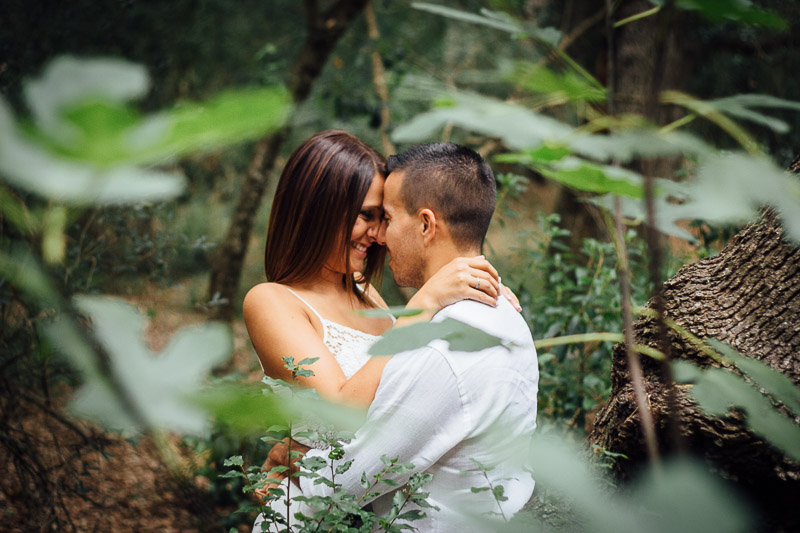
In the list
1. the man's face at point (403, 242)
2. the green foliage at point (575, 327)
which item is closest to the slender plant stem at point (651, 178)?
the man's face at point (403, 242)

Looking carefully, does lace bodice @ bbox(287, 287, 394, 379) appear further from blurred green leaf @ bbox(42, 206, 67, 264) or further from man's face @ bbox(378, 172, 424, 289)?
blurred green leaf @ bbox(42, 206, 67, 264)

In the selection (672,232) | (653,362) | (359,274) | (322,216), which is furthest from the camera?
(359,274)

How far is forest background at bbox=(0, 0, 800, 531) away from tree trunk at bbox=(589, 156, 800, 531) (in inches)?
8.2

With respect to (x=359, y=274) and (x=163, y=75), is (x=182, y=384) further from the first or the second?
(x=163, y=75)

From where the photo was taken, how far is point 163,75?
199 inches

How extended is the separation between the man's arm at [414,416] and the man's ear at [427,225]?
522 mm

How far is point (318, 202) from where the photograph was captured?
223 centimetres

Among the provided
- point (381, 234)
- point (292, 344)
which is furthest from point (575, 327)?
point (292, 344)

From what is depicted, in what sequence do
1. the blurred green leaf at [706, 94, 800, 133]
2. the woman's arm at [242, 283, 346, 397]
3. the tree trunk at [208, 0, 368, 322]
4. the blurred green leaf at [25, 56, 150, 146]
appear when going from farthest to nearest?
the tree trunk at [208, 0, 368, 322] < the woman's arm at [242, 283, 346, 397] < the blurred green leaf at [706, 94, 800, 133] < the blurred green leaf at [25, 56, 150, 146]

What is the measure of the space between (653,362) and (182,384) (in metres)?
1.47

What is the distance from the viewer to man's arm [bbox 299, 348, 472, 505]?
55.7 inches

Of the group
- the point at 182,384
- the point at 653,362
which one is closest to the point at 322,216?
the point at 653,362

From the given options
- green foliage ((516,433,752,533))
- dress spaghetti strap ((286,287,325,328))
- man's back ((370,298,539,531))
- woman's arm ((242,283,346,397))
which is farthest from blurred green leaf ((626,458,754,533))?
dress spaghetti strap ((286,287,325,328))

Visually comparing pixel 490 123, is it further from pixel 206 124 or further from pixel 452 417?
pixel 452 417
